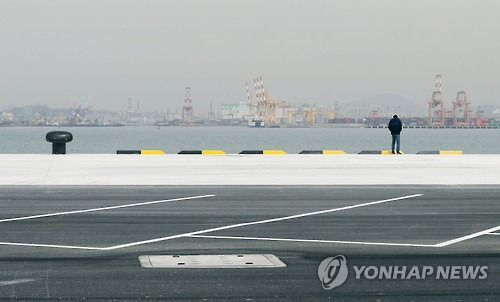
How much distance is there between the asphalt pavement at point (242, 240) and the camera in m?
9.62

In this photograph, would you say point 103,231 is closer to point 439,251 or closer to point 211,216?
point 211,216

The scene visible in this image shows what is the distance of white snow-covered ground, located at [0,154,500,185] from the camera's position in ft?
85.8

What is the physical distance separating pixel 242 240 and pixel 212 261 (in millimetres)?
1960

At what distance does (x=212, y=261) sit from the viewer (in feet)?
37.6

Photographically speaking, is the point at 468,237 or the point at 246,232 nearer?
the point at 468,237

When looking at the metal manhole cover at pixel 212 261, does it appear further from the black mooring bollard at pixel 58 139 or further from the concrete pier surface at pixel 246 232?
the black mooring bollard at pixel 58 139

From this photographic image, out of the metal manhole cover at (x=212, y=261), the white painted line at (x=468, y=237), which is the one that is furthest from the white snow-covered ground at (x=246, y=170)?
the metal manhole cover at (x=212, y=261)
